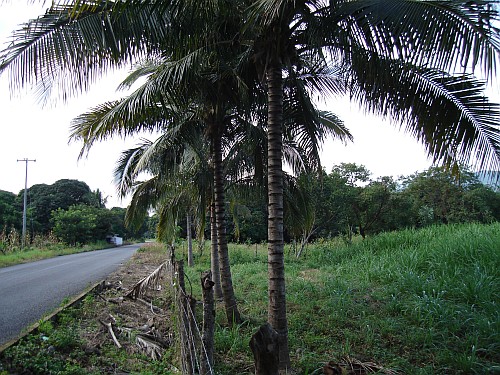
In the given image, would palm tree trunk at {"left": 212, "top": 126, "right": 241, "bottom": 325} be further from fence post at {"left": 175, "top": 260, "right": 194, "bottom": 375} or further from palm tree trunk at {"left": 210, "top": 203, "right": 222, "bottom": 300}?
fence post at {"left": 175, "top": 260, "right": 194, "bottom": 375}

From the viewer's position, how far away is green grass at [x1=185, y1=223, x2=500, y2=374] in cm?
515

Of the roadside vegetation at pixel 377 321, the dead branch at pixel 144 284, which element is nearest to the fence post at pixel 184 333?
the roadside vegetation at pixel 377 321

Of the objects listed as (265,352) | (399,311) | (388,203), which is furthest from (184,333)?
(388,203)

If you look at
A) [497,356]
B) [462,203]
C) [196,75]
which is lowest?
[497,356]

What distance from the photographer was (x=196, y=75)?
5566mm

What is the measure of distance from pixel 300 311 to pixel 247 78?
4422 mm

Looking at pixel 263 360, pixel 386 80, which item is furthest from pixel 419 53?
pixel 263 360

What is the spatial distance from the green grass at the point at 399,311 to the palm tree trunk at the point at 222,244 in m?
0.30

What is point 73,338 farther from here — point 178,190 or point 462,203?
point 462,203

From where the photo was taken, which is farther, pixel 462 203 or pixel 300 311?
pixel 462 203

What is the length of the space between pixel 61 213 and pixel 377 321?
30.1 m

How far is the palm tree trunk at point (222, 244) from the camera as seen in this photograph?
6643mm

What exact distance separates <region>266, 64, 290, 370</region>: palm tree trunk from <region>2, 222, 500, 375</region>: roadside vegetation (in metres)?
0.70

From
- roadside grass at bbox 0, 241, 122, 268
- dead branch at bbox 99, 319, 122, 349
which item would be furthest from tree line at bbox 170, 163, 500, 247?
dead branch at bbox 99, 319, 122, 349
